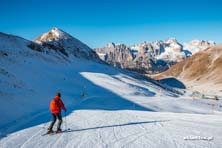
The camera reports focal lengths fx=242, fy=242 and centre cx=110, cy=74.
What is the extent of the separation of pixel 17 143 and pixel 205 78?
170 metres

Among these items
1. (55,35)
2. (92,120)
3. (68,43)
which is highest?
(55,35)

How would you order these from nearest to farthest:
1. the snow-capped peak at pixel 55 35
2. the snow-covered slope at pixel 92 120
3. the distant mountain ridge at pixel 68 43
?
the snow-covered slope at pixel 92 120
the distant mountain ridge at pixel 68 43
the snow-capped peak at pixel 55 35

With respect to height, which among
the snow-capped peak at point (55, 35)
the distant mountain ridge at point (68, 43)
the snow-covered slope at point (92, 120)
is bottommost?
the snow-covered slope at point (92, 120)

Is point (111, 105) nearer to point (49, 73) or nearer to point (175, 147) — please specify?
point (49, 73)

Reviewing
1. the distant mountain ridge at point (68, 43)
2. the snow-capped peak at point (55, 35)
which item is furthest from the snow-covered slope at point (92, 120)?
the snow-capped peak at point (55, 35)

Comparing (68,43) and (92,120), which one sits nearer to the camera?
(92,120)

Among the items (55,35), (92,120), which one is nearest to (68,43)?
(55,35)

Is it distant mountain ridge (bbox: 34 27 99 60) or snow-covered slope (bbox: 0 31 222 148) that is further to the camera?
distant mountain ridge (bbox: 34 27 99 60)

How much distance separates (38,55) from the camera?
54.3 m

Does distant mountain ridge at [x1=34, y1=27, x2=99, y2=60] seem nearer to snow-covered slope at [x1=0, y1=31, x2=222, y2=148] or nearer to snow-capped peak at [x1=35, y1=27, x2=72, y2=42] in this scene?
snow-capped peak at [x1=35, y1=27, x2=72, y2=42]

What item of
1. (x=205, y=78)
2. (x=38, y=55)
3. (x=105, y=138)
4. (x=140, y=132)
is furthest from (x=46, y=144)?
(x=205, y=78)

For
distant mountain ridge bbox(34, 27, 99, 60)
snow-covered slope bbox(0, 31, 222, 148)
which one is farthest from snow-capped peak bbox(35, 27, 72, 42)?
snow-covered slope bbox(0, 31, 222, 148)

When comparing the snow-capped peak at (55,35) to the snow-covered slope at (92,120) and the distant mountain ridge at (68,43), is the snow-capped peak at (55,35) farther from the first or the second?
the snow-covered slope at (92,120)

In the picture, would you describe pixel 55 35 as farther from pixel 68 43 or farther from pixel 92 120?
pixel 92 120
